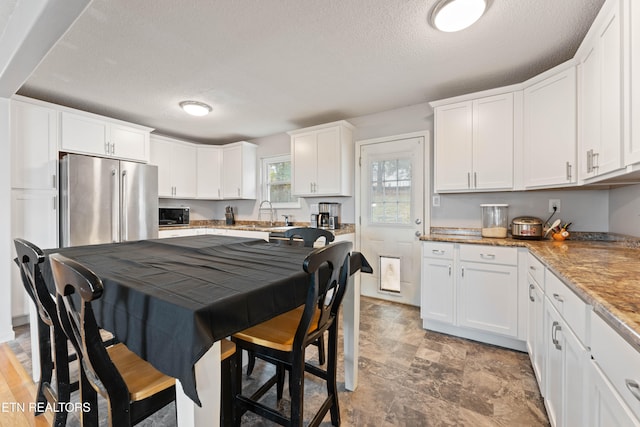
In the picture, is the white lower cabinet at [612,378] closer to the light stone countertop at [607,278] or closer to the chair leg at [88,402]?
the light stone countertop at [607,278]

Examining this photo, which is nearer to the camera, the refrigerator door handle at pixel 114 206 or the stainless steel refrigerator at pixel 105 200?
the stainless steel refrigerator at pixel 105 200

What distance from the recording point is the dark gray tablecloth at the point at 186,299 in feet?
2.58

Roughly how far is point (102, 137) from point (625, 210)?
17.1 feet

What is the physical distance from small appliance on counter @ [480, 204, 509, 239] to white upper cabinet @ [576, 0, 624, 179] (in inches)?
29.2

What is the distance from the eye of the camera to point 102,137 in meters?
3.35

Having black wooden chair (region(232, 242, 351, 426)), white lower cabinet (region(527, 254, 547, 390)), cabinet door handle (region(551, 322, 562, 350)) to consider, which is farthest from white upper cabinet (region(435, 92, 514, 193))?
black wooden chair (region(232, 242, 351, 426))

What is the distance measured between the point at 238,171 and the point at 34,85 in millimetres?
2471

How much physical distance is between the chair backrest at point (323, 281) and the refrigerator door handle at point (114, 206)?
3.07 m

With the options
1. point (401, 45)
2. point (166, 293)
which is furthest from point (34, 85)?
point (401, 45)

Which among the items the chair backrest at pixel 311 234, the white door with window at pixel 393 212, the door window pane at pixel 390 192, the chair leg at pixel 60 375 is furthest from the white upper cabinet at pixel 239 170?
the chair leg at pixel 60 375

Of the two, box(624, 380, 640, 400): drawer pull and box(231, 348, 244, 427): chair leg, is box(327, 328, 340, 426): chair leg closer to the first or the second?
box(231, 348, 244, 427): chair leg

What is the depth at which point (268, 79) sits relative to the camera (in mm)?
2705

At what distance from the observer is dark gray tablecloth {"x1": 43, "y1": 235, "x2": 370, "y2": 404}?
788 millimetres

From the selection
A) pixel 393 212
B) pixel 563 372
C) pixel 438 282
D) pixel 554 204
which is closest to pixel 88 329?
pixel 563 372
